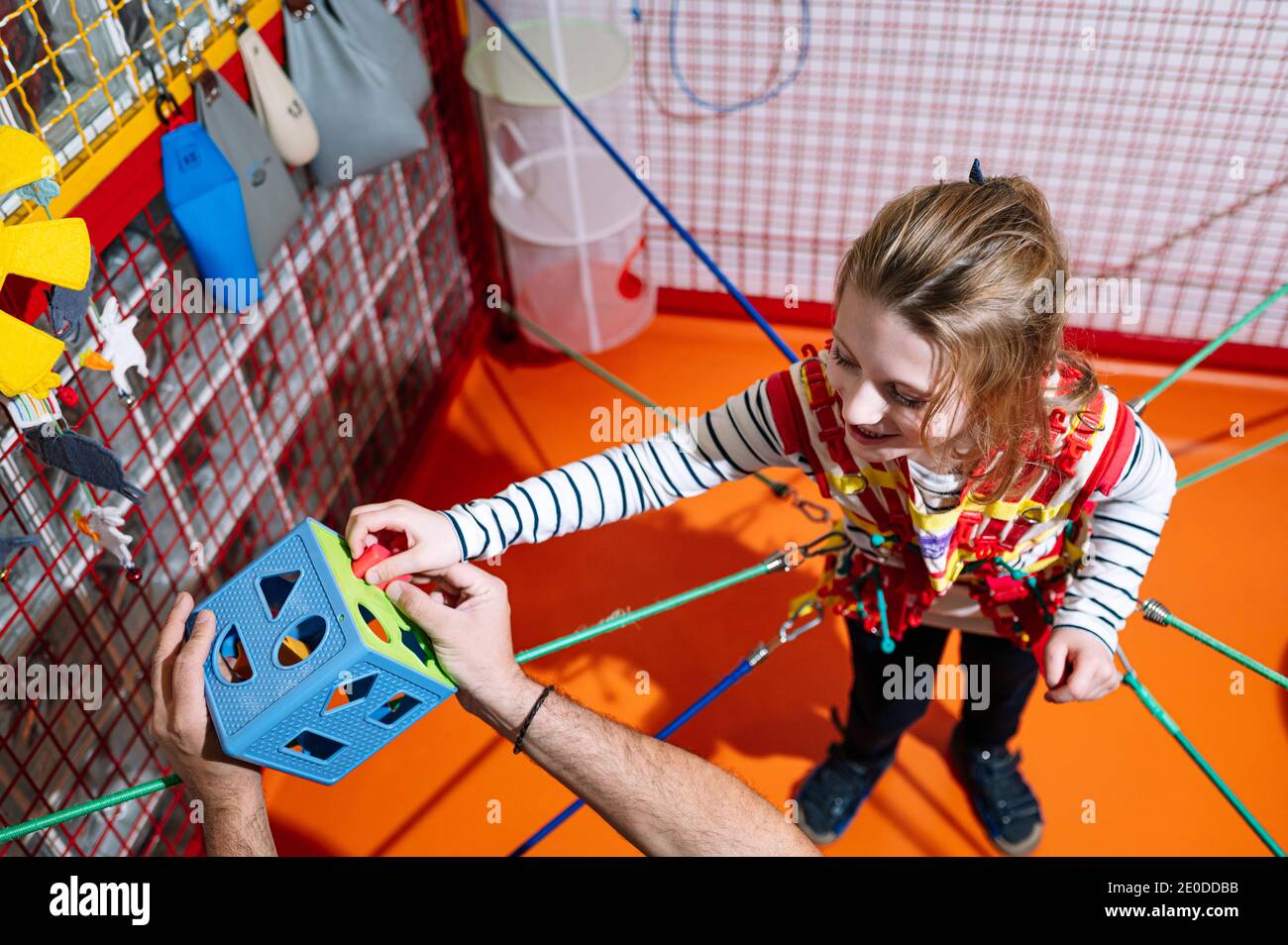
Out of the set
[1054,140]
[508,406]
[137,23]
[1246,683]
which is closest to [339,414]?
[508,406]

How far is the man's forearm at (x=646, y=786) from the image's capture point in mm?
1151

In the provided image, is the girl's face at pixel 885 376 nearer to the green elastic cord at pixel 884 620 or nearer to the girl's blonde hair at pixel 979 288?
the girl's blonde hair at pixel 979 288

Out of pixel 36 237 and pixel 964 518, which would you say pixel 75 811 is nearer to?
pixel 36 237

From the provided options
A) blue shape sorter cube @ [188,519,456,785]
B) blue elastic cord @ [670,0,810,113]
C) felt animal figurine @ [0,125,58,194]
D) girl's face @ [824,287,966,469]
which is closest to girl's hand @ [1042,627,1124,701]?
girl's face @ [824,287,966,469]

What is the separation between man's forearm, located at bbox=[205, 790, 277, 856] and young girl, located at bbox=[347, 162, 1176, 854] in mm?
257

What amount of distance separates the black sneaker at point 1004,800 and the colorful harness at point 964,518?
0.48 metres

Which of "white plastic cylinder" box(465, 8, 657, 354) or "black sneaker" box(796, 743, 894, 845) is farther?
"white plastic cylinder" box(465, 8, 657, 354)

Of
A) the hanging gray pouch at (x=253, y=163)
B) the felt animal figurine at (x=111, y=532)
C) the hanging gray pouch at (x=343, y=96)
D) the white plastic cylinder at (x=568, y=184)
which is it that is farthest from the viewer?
the white plastic cylinder at (x=568, y=184)

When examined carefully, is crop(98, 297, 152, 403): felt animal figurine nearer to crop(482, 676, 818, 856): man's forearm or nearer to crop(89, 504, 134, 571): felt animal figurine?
crop(89, 504, 134, 571): felt animal figurine

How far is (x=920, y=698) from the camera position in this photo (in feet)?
5.67

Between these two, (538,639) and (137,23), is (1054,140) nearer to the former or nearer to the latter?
(538,639)

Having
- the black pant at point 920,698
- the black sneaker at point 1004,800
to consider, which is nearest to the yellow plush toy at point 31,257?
the black pant at point 920,698

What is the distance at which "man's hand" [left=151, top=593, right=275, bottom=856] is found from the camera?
3.61 ft

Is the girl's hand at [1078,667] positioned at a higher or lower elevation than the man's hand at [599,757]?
lower
